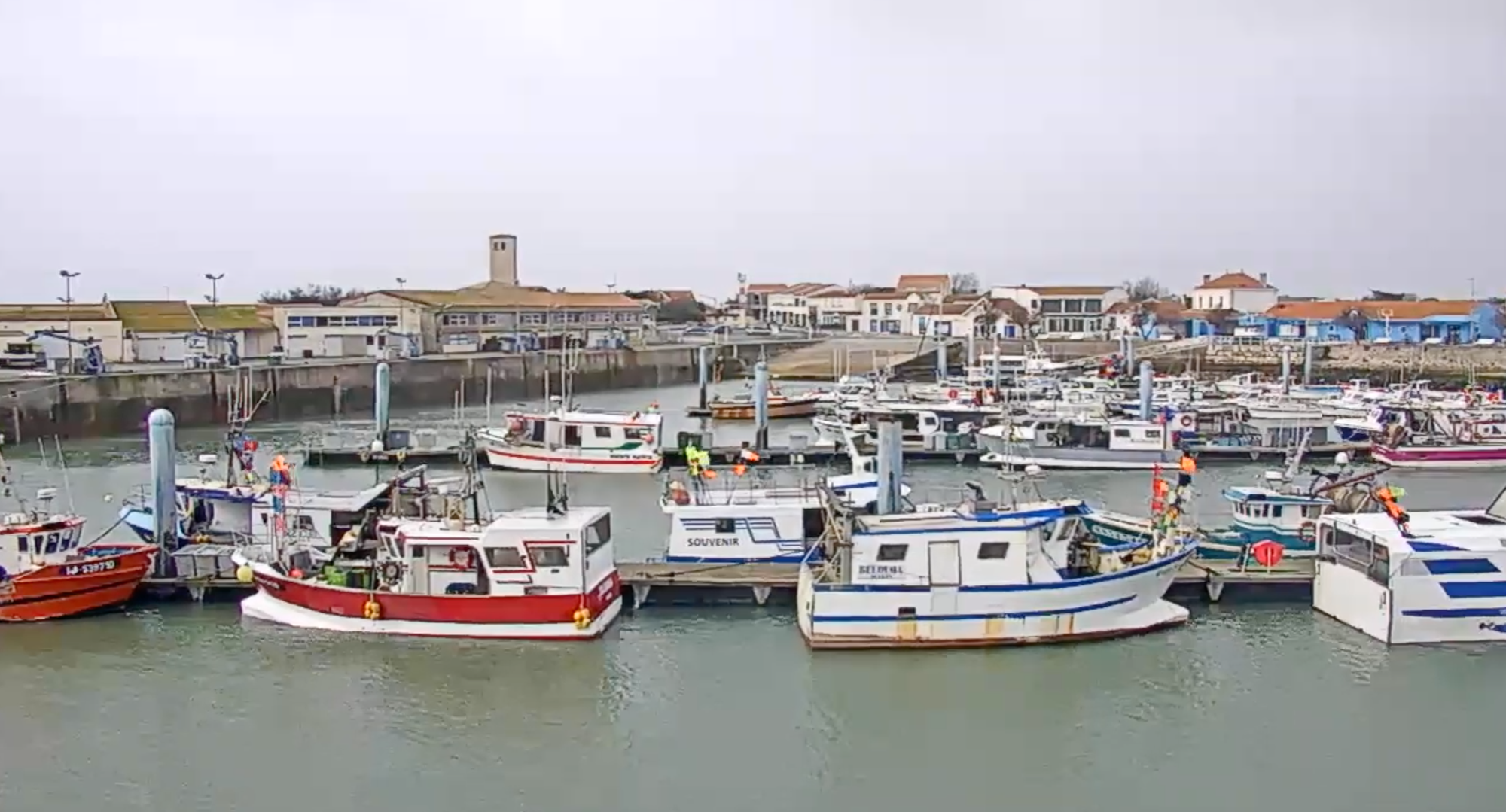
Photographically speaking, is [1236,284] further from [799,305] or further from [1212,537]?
[1212,537]

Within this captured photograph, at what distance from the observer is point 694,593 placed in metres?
17.6

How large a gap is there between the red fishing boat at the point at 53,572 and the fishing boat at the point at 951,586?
9261mm

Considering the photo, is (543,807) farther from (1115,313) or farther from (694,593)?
(1115,313)

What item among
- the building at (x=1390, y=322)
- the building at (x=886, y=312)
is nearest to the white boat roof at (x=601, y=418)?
the building at (x=1390, y=322)

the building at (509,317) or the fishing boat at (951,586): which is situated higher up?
the building at (509,317)

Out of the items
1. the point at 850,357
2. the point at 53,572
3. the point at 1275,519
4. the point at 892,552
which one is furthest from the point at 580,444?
the point at 850,357

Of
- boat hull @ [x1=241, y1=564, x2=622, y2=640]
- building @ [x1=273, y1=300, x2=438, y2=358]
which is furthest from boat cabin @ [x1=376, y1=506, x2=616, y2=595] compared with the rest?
building @ [x1=273, y1=300, x2=438, y2=358]

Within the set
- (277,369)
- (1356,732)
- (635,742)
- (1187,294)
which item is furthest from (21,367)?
(1187,294)

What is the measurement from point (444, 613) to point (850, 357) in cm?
5726

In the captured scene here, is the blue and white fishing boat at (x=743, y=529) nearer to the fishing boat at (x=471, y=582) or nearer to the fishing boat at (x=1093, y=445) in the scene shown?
the fishing boat at (x=471, y=582)

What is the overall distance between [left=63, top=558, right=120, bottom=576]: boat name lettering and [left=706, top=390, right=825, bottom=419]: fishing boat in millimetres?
29087

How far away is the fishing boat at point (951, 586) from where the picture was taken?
15508 millimetres

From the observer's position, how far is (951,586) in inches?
614

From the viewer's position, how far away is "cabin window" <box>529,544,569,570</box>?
15.9 meters
